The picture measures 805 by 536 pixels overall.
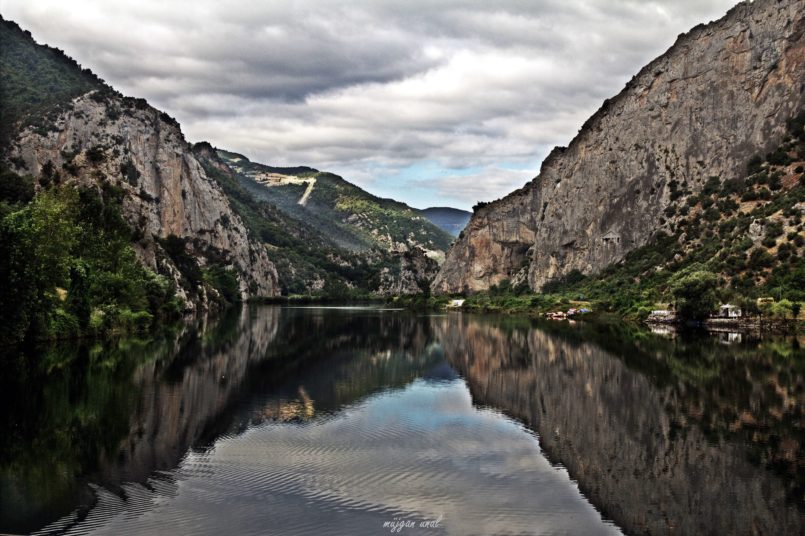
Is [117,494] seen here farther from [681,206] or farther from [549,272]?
[549,272]

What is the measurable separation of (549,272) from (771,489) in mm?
126868

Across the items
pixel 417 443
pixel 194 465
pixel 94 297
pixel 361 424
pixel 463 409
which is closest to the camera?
pixel 194 465

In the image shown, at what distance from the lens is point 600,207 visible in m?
126

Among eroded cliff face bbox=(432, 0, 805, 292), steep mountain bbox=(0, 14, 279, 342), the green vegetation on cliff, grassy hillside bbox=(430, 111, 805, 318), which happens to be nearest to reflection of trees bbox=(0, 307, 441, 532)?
the green vegetation on cliff

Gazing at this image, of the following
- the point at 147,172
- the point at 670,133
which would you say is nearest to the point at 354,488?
the point at 670,133

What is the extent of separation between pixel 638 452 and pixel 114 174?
333 ft

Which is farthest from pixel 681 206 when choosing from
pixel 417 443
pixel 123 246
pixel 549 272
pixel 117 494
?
pixel 117 494

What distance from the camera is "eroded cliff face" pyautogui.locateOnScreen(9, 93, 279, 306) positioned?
316 feet

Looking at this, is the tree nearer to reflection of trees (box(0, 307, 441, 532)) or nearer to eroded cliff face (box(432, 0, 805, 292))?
reflection of trees (box(0, 307, 441, 532))

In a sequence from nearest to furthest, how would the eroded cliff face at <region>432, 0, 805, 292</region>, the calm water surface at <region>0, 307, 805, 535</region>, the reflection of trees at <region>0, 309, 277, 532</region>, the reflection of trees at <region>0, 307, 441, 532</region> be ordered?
1. the calm water surface at <region>0, 307, 805, 535</region>
2. the reflection of trees at <region>0, 309, 277, 532</region>
3. the reflection of trees at <region>0, 307, 441, 532</region>
4. the eroded cliff face at <region>432, 0, 805, 292</region>

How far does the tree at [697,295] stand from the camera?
70.4 meters

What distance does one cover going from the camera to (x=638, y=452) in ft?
67.3

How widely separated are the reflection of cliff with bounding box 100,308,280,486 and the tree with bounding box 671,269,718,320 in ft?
143

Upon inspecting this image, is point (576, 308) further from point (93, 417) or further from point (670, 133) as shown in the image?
point (93, 417)
